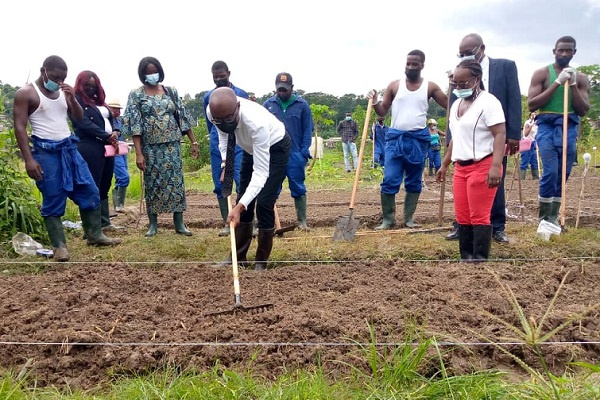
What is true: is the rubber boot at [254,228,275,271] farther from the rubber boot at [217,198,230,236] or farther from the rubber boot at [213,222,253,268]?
the rubber boot at [217,198,230,236]

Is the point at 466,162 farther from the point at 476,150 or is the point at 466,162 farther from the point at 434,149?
the point at 434,149

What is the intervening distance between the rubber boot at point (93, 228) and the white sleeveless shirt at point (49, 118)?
0.78 m

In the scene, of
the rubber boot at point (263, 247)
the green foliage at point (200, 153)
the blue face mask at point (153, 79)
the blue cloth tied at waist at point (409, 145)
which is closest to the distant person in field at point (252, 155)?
the rubber boot at point (263, 247)

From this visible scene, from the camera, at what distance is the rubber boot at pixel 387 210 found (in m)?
5.60

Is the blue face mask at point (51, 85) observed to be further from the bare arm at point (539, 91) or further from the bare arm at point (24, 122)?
the bare arm at point (539, 91)

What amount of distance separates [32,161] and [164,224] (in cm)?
236

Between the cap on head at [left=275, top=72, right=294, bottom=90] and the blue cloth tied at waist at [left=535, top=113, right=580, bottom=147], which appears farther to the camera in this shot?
the cap on head at [left=275, top=72, right=294, bottom=90]

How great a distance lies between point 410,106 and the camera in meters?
5.33

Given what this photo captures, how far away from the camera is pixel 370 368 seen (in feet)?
8.01

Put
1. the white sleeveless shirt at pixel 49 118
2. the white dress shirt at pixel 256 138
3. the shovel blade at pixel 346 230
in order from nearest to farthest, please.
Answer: the white dress shirt at pixel 256 138 → the white sleeveless shirt at pixel 49 118 → the shovel blade at pixel 346 230

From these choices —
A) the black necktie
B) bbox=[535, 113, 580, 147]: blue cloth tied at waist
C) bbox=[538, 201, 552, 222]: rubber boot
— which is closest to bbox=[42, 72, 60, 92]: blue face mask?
the black necktie

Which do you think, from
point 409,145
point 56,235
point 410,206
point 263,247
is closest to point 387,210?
point 410,206

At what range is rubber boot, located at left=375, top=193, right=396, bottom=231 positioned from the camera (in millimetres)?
5602

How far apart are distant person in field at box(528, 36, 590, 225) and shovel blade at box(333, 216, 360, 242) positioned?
1968mm
